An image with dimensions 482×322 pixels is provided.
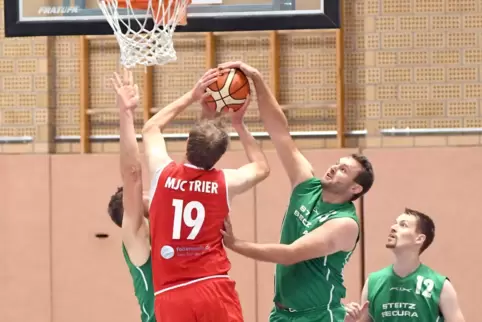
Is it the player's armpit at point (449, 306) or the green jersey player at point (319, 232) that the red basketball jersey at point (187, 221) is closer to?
the green jersey player at point (319, 232)

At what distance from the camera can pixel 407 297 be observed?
5.61 m

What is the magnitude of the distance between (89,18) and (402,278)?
283cm

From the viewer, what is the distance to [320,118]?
29.4 ft

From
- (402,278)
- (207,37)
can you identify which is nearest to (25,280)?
(207,37)

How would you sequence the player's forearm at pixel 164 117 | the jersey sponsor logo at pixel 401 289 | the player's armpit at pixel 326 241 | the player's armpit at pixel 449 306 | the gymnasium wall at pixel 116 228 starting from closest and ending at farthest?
the player's armpit at pixel 326 241 < the player's forearm at pixel 164 117 < the player's armpit at pixel 449 306 < the jersey sponsor logo at pixel 401 289 < the gymnasium wall at pixel 116 228

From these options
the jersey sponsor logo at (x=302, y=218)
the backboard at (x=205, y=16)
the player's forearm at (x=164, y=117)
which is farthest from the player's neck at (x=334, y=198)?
the backboard at (x=205, y=16)

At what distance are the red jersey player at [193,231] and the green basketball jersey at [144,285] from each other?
0.25 meters

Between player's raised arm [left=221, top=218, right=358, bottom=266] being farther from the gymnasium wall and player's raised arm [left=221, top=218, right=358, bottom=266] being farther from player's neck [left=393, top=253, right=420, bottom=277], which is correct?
the gymnasium wall

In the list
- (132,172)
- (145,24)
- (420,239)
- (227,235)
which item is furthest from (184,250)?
(145,24)

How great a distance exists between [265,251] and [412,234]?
118 cm

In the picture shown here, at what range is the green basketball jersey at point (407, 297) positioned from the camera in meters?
5.55

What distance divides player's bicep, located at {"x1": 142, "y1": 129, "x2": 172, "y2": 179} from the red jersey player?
20 mm

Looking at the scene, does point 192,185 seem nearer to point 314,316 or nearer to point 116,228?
point 314,316

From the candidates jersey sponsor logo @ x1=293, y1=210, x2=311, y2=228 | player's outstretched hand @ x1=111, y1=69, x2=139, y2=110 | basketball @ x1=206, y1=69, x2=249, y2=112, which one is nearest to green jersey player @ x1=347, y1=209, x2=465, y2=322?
jersey sponsor logo @ x1=293, y1=210, x2=311, y2=228
